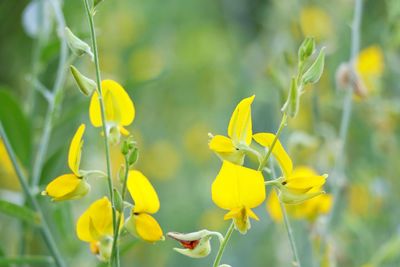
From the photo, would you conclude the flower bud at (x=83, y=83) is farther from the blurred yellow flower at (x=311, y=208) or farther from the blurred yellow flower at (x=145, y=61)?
the blurred yellow flower at (x=145, y=61)

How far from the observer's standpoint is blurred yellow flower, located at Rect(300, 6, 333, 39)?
237 cm

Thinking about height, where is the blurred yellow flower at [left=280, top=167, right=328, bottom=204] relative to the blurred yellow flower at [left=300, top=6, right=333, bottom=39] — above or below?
above

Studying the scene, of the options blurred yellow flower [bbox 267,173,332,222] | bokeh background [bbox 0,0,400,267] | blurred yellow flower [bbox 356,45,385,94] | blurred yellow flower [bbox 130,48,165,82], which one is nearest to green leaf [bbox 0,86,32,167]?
bokeh background [bbox 0,0,400,267]

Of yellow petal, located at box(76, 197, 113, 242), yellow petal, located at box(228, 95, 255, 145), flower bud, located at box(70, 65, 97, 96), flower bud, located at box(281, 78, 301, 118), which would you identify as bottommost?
yellow petal, located at box(76, 197, 113, 242)

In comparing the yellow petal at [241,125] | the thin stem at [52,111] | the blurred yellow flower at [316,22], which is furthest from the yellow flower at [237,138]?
the blurred yellow flower at [316,22]

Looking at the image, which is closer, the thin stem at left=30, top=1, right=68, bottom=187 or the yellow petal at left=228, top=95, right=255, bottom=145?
the yellow petal at left=228, top=95, right=255, bottom=145

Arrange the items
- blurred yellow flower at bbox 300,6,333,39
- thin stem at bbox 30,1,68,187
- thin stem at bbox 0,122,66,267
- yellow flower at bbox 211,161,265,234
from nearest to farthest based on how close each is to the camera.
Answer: yellow flower at bbox 211,161,265,234, thin stem at bbox 0,122,66,267, thin stem at bbox 30,1,68,187, blurred yellow flower at bbox 300,6,333,39

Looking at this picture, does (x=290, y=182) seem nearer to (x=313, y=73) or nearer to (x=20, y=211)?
(x=313, y=73)

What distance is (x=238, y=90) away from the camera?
76.9 inches

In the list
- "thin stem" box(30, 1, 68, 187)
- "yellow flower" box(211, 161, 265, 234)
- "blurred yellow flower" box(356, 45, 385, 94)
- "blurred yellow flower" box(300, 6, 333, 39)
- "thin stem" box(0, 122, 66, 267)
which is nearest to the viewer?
"yellow flower" box(211, 161, 265, 234)

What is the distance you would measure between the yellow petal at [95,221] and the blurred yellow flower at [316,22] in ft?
5.68

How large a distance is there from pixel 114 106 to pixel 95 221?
0.31 feet

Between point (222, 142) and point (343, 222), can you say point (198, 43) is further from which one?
point (222, 142)

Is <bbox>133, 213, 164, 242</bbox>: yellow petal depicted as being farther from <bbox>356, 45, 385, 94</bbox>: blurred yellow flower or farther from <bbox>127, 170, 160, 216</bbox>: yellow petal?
<bbox>356, 45, 385, 94</bbox>: blurred yellow flower
